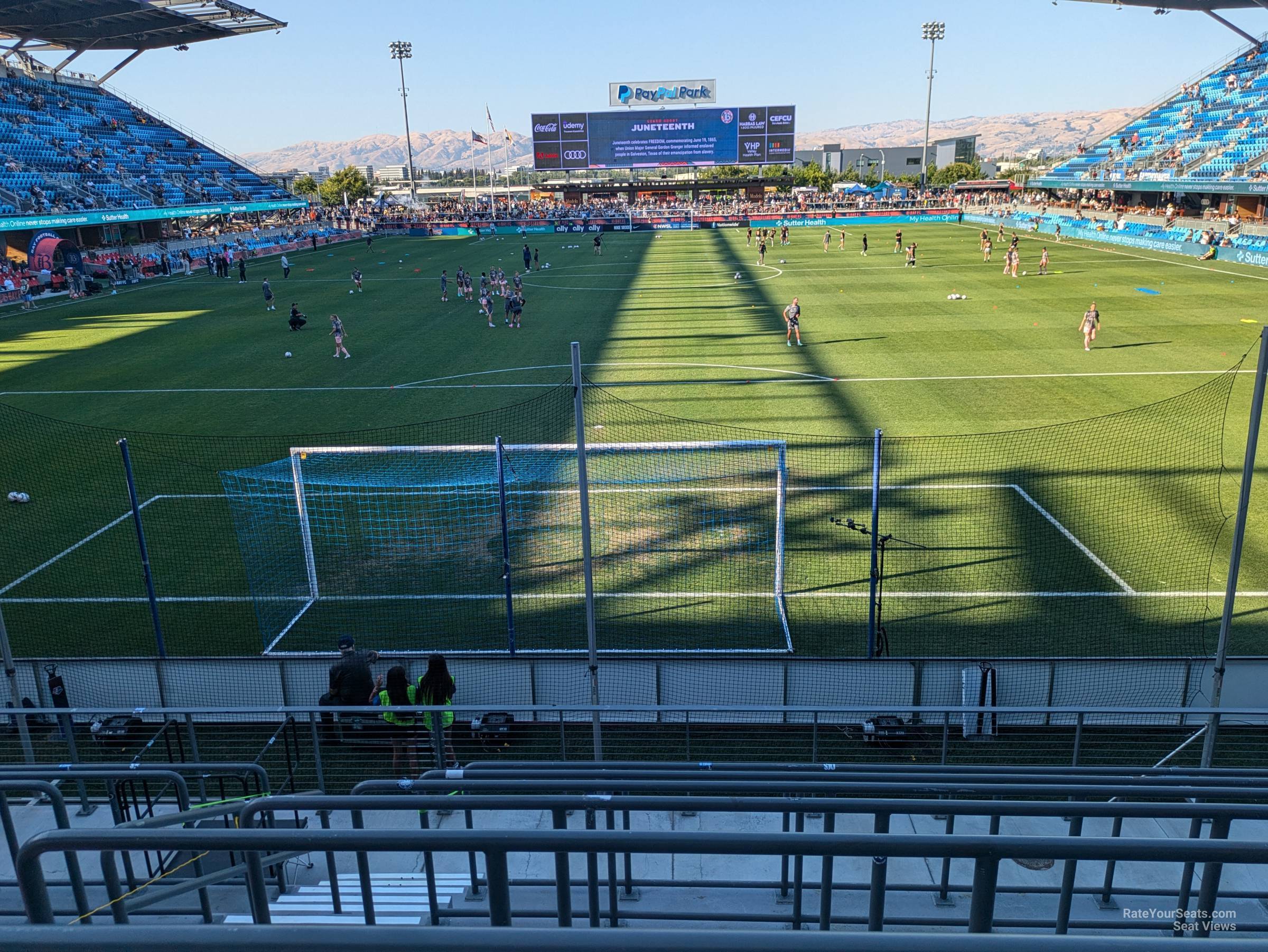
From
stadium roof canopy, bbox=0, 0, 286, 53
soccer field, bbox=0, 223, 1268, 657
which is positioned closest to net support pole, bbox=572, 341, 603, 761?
soccer field, bbox=0, 223, 1268, 657

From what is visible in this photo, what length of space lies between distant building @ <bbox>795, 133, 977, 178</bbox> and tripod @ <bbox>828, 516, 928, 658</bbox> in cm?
15284

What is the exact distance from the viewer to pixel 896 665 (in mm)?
10367

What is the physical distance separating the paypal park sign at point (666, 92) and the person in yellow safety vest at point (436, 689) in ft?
304

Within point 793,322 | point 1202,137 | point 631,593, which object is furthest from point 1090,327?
point 1202,137

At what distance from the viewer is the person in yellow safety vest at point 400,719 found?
908 cm

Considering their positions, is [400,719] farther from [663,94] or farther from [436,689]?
[663,94]

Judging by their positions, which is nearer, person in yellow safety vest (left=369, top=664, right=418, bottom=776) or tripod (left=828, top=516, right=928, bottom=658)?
person in yellow safety vest (left=369, top=664, right=418, bottom=776)

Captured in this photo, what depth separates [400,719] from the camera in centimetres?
927

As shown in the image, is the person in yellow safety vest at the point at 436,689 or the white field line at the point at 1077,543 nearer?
the person in yellow safety vest at the point at 436,689

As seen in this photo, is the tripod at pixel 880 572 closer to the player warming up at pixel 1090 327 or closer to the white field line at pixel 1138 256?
the player warming up at pixel 1090 327

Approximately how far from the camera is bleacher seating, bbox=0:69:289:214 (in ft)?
167

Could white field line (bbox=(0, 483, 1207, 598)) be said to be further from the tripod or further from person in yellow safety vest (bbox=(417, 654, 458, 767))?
person in yellow safety vest (bbox=(417, 654, 458, 767))

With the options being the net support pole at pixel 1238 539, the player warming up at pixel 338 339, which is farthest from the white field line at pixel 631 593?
the player warming up at pixel 338 339

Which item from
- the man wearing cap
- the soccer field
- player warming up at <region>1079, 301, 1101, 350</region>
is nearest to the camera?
the man wearing cap
